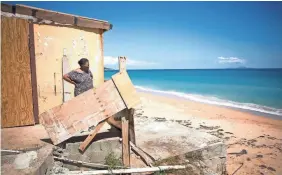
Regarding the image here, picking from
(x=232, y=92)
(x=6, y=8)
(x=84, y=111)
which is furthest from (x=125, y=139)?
(x=232, y=92)

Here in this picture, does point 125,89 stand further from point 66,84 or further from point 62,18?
point 62,18

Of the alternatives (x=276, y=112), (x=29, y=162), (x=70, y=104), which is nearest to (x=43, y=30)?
(x=70, y=104)

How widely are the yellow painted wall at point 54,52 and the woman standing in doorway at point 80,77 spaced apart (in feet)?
8.53

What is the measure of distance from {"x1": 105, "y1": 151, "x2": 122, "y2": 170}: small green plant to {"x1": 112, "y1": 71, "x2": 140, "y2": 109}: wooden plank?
3.58ft

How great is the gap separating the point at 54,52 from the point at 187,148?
4.76 m

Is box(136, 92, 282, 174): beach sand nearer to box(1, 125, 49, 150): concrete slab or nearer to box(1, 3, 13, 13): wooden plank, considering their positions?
box(1, 125, 49, 150): concrete slab

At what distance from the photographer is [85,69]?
4.57 metres

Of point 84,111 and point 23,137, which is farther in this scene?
point 23,137

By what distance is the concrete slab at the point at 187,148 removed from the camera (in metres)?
4.45

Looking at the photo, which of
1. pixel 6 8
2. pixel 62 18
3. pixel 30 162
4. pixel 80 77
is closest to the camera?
pixel 30 162

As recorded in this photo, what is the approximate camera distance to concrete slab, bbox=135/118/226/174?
4.45 meters

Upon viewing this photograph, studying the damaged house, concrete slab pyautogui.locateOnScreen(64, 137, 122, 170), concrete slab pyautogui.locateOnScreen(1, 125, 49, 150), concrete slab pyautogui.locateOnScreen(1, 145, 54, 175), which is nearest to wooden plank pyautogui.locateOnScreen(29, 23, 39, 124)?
the damaged house

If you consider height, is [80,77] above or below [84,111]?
above

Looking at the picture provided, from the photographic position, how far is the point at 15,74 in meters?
5.97
